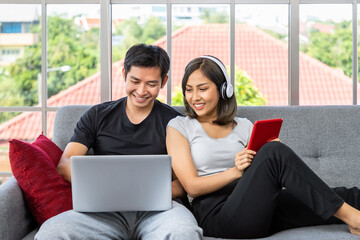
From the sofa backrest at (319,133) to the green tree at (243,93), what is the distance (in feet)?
1.66

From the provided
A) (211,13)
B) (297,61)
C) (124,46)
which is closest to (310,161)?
(297,61)

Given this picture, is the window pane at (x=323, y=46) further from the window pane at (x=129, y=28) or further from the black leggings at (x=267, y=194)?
the black leggings at (x=267, y=194)

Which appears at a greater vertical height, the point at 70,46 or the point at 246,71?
the point at 70,46

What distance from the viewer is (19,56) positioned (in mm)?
2770

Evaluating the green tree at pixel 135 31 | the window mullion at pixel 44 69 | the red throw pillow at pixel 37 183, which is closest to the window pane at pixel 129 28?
the green tree at pixel 135 31

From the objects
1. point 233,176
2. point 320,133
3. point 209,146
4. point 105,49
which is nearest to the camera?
point 233,176

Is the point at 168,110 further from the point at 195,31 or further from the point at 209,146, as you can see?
the point at 195,31

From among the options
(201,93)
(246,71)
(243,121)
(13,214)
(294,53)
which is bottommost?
(13,214)

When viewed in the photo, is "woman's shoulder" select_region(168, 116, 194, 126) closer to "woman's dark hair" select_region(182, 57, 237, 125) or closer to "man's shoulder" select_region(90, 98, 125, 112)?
"woman's dark hair" select_region(182, 57, 237, 125)

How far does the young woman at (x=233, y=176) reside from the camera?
5.25 ft

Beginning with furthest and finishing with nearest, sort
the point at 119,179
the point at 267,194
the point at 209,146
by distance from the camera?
the point at 209,146 → the point at 267,194 → the point at 119,179

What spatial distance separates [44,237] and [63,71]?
5.03ft

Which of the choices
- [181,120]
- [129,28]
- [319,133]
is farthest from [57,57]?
[319,133]

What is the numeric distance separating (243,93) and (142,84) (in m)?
0.97
